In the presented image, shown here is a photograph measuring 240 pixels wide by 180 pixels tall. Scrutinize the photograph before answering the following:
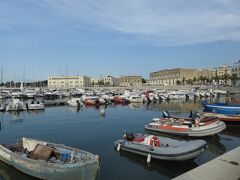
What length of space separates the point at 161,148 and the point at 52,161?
717 cm

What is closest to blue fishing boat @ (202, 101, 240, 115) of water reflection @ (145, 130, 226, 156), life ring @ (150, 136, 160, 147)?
water reflection @ (145, 130, 226, 156)

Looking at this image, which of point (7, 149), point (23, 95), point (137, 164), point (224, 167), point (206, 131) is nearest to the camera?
point (224, 167)

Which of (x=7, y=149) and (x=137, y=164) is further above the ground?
(x=7, y=149)

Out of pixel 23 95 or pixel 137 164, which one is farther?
pixel 23 95

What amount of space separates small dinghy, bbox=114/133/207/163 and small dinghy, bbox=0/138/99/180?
5.42 metres

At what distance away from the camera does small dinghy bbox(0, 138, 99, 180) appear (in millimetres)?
13258

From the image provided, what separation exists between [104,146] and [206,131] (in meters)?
9.58

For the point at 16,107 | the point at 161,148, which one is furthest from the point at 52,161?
the point at 16,107

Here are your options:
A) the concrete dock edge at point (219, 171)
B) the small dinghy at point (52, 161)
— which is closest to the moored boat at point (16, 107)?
the small dinghy at point (52, 161)

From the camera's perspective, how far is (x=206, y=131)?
81.4 feet

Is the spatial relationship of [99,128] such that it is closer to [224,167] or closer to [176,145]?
[176,145]

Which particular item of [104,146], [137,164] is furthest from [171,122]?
[137,164]

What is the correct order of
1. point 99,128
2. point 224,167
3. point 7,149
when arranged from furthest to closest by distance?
point 99,128, point 7,149, point 224,167

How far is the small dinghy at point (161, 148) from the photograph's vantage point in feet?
56.5
